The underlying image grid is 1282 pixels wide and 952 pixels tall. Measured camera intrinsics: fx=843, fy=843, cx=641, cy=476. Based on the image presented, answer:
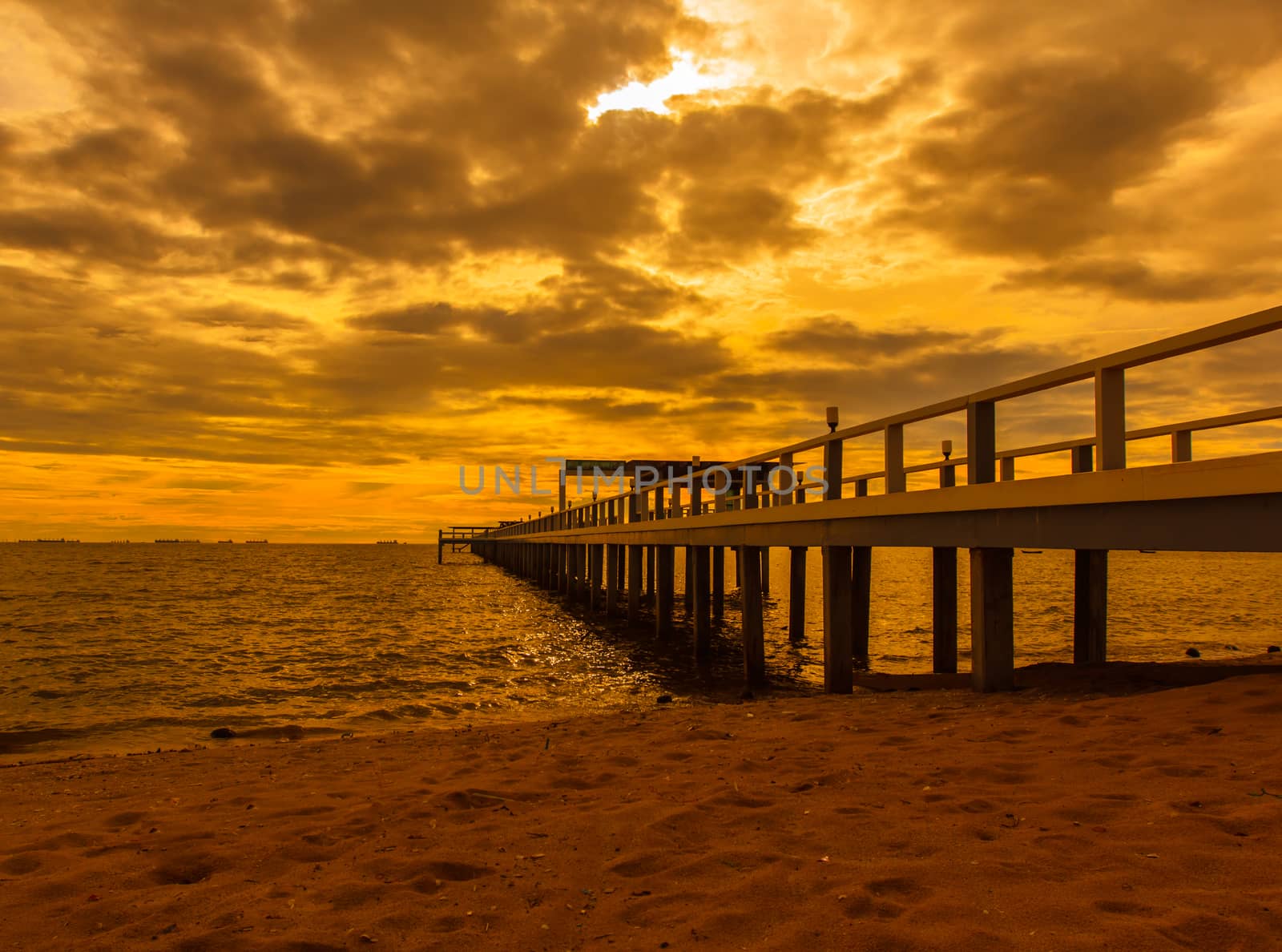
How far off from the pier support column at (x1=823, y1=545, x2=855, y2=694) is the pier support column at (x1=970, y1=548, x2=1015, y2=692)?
2.45m

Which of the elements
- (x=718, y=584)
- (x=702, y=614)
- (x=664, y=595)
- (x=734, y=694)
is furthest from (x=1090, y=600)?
(x=718, y=584)

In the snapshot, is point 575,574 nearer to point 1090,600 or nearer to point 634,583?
point 634,583

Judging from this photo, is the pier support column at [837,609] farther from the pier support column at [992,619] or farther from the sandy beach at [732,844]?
the sandy beach at [732,844]

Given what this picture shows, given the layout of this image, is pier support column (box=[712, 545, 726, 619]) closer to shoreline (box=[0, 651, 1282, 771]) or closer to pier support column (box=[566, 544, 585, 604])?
pier support column (box=[566, 544, 585, 604])

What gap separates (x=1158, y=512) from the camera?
6.25 m

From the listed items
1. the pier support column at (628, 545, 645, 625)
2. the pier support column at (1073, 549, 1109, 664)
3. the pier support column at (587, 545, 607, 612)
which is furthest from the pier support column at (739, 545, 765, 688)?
the pier support column at (587, 545, 607, 612)

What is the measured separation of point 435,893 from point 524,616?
25.5 m

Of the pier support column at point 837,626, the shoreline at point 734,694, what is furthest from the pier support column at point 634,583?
the pier support column at point 837,626

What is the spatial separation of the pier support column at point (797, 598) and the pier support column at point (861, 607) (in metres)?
2.77

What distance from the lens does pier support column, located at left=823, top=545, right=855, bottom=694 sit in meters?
11.0

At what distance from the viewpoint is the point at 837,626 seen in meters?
11.0

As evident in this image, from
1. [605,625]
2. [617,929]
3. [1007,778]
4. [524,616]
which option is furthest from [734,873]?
[524,616]

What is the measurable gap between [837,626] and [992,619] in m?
2.92

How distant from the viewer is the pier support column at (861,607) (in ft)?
54.5
